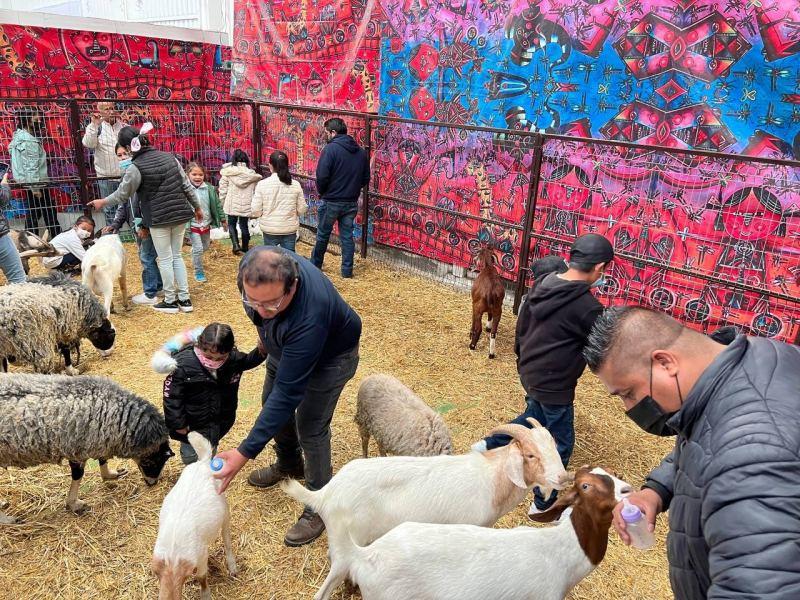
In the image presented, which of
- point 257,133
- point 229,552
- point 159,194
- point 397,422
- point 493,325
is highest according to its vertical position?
point 257,133

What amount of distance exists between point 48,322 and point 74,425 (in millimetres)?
2059

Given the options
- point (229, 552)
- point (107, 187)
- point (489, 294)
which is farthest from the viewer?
point (107, 187)

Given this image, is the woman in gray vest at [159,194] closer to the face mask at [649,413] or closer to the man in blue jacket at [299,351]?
the man in blue jacket at [299,351]

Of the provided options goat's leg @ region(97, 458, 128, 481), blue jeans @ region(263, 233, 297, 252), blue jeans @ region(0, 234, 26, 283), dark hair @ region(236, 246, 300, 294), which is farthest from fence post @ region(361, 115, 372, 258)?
dark hair @ region(236, 246, 300, 294)

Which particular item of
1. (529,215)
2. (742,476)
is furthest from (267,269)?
(529,215)

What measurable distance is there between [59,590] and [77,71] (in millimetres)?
10012

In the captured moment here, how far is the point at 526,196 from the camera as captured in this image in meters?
7.48

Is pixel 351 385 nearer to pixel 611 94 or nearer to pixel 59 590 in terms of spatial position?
pixel 59 590

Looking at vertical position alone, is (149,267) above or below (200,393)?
below

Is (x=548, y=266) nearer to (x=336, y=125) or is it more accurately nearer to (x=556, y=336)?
(x=556, y=336)

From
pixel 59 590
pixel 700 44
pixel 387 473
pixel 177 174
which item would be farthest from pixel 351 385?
pixel 700 44

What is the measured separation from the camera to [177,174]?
A: 6633 millimetres

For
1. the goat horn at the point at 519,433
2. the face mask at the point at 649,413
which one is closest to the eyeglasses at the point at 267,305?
the goat horn at the point at 519,433

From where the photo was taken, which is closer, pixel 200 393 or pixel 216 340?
pixel 216 340
